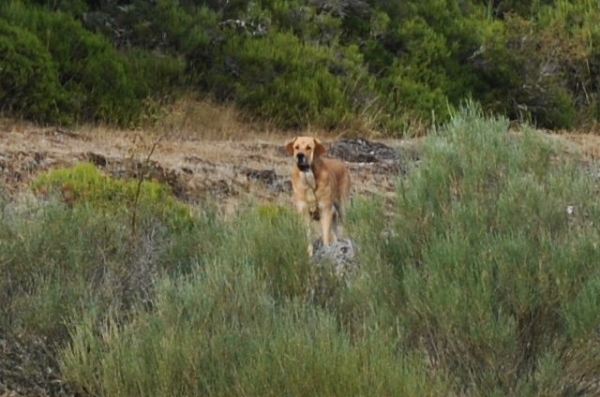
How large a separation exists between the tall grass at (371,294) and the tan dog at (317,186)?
3.03m

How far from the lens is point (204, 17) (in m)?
20.6

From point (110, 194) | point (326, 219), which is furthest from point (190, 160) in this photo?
point (110, 194)

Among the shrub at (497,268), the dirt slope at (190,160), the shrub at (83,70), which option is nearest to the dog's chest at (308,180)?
the dirt slope at (190,160)

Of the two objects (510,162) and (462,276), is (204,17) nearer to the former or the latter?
(510,162)

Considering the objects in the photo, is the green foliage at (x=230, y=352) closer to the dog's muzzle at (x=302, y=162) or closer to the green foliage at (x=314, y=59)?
the dog's muzzle at (x=302, y=162)

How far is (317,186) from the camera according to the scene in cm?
1127

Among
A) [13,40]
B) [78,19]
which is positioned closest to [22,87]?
[13,40]

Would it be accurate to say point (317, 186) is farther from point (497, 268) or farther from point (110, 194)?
point (497, 268)

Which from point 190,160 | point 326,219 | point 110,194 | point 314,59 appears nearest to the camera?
point 110,194

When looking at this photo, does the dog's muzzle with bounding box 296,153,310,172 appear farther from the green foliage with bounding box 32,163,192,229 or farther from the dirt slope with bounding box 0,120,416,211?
the green foliage with bounding box 32,163,192,229

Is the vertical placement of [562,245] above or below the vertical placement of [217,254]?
above

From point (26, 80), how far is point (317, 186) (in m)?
6.90

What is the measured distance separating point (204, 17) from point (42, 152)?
7.39 metres

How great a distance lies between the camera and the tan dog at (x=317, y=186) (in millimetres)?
11172
